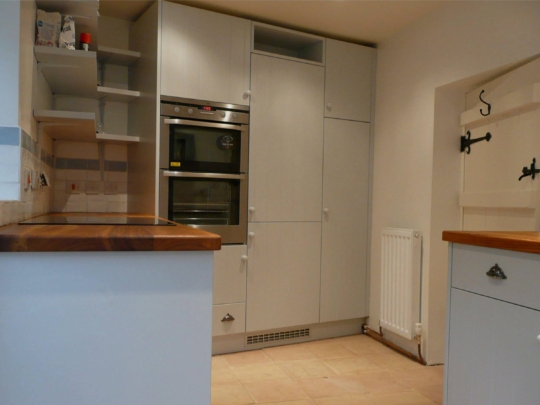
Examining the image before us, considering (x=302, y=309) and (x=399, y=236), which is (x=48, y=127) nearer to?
(x=302, y=309)

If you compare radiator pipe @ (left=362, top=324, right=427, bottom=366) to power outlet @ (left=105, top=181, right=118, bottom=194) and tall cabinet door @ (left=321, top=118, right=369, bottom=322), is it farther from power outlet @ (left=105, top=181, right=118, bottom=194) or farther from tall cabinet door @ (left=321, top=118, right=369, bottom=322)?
power outlet @ (left=105, top=181, right=118, bottom=194)

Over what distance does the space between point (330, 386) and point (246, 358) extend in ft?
2.14

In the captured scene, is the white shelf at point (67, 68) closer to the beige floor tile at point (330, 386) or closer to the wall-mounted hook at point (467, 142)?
the beige floor tile at point (330, 386)

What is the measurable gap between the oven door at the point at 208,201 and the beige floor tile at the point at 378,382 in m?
1.13

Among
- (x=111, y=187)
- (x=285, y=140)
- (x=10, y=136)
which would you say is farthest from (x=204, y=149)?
(x=10, y=136)

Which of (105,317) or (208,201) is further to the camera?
(208,201)

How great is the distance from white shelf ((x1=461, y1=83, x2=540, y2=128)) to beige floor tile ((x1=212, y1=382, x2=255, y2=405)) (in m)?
2.08

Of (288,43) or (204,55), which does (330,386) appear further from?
(288,43)

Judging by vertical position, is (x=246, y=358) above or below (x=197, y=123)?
below

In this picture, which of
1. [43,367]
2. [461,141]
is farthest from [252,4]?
[43,367]

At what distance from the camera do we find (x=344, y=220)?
3.35 metres

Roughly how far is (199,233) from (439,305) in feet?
7.27

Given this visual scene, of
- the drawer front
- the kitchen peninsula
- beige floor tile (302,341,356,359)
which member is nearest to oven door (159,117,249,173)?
the drawer front

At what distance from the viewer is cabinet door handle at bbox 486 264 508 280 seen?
1.53 metres
